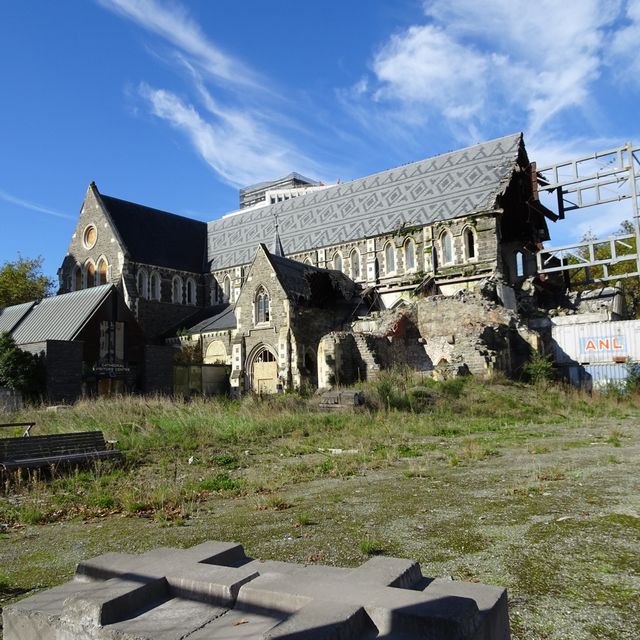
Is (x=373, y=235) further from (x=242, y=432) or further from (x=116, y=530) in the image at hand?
(x=116, y=530)

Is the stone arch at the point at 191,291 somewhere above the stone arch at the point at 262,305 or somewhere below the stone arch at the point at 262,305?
above

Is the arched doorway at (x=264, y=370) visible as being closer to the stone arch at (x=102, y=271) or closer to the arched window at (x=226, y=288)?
the arched window at (x=226, y=288)

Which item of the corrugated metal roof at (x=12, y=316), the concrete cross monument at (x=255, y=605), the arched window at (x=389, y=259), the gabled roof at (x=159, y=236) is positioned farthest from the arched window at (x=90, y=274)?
the concrete cross monument at (x=255, y=605)

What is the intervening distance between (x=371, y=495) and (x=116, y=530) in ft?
10.3

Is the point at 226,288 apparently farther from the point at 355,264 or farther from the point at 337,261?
the point at 355,264

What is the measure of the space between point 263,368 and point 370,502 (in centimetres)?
2398

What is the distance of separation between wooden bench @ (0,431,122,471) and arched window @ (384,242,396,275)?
25602 mm

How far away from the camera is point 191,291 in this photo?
41.8 metres

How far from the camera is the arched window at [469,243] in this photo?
31.9 metres

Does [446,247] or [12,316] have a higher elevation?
[446,247]

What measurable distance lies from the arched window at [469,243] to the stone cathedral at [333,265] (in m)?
0.08

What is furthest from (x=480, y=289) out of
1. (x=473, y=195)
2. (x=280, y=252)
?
(x=280, y=252)

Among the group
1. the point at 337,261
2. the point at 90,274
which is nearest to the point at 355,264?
the point at 337,261

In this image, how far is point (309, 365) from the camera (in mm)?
29953
